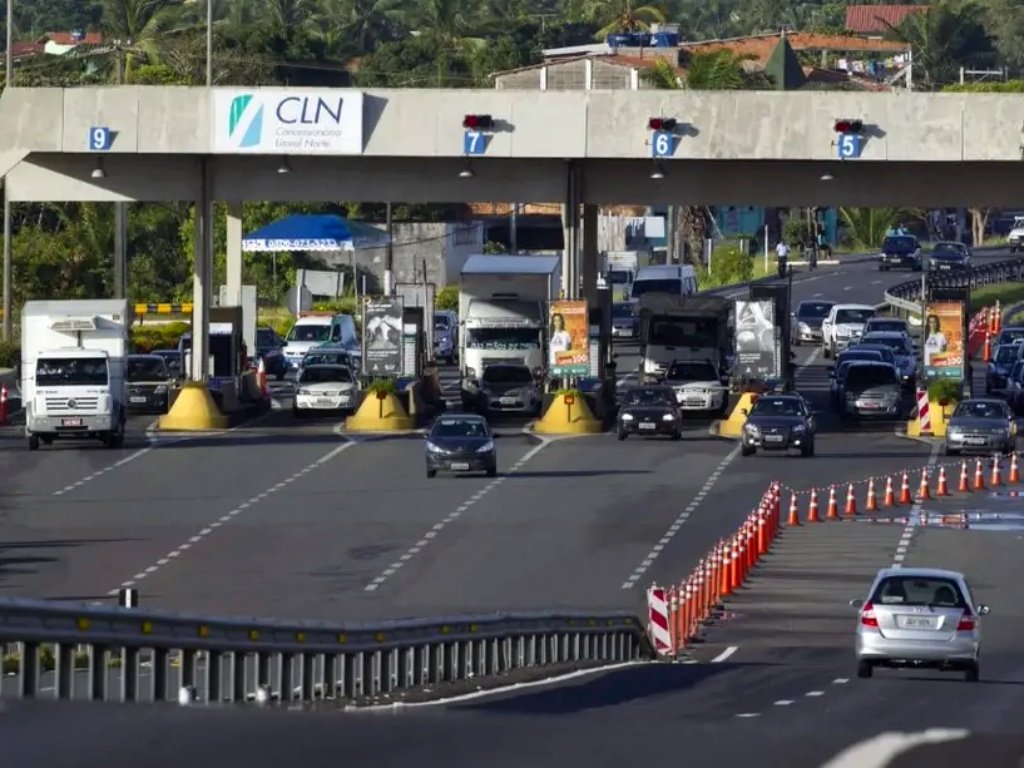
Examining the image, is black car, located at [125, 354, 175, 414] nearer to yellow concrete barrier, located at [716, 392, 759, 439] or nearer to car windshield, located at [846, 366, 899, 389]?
yellow concrete barrier, located at [716, 392, 759, 439]

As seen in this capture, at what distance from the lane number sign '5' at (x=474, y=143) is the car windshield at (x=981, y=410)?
464 inches

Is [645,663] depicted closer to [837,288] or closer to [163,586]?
[163,586]

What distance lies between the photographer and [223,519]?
125ft

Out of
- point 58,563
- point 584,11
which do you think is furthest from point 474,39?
point 58,563

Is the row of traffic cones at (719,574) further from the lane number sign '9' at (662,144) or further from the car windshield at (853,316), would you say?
the car windshield at (853,316)

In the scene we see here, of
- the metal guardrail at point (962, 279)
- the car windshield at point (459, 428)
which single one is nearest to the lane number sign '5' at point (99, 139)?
the car windshield at point (459, 428)

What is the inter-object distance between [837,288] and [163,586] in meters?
71.0

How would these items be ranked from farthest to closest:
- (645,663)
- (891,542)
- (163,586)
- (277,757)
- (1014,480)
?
(1014,480) → (891,542) → (163,586) → (645,663) → (277,757)

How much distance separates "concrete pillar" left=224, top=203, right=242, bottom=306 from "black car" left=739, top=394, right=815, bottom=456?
14.7m

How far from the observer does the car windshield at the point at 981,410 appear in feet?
165

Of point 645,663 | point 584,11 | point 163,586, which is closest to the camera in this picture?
point 645,663

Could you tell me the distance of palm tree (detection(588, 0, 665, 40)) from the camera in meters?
152

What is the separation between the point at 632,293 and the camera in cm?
8431

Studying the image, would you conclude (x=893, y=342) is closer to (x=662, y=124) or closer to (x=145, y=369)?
(x=662, y=124)
